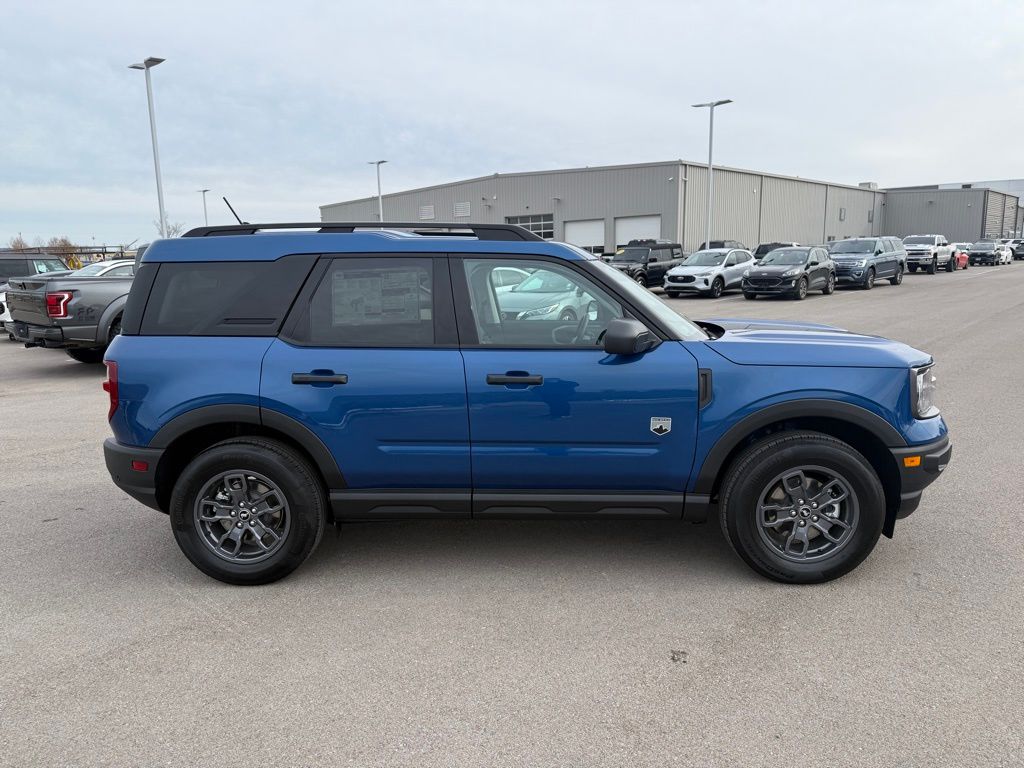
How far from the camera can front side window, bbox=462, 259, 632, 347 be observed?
12.4 ft

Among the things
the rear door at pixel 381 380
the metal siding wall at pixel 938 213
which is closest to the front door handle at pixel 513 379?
the rear door at pixel 381 380

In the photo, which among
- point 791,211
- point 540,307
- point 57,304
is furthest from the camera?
point 791,211

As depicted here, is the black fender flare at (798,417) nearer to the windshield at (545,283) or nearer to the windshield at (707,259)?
the windshield at (545,283)

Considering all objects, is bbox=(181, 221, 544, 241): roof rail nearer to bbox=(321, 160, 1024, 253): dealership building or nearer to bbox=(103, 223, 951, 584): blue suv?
bbox=(103, 223, 951, 584): blue suv

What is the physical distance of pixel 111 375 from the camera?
387cm

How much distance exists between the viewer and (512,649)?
10.6ft

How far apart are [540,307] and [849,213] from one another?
66.1 m

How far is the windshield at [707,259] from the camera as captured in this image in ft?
81.5

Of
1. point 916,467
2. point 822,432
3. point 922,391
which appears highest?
point 922,391

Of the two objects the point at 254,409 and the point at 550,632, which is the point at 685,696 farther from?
the point at 254,409

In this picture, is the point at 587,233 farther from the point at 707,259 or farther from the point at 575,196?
the point at 707,259

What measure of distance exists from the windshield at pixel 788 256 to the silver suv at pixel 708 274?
4.88 feet

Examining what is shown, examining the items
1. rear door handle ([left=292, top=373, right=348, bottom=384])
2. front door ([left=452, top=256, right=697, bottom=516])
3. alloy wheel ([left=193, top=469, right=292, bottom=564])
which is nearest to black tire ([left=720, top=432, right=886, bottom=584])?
front door ([left=452, top=256, right=697, bottom=516])

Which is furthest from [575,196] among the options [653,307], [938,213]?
[653,307]
